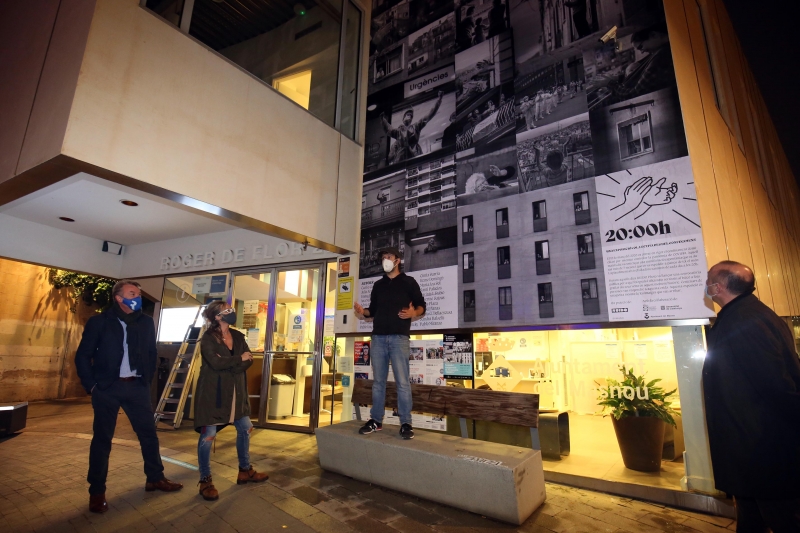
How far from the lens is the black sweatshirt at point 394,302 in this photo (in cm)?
379

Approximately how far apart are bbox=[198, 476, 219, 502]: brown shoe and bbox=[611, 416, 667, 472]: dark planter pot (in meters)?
3.85

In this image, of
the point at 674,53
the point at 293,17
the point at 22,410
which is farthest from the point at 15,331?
the point at 674,53

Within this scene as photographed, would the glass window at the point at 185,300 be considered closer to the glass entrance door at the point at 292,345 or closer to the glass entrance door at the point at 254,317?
the glass entrance door at the point at 254,317

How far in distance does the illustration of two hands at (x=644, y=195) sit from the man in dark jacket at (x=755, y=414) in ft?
5.88

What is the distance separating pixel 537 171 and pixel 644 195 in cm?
116

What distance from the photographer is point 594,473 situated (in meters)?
3.96

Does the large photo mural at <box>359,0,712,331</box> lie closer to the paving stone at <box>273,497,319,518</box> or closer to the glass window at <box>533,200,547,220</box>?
the glass window at <box>533,200,547,220</box>

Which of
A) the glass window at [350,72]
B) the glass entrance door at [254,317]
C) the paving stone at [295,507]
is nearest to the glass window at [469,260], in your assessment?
the paving stone at [295,507]

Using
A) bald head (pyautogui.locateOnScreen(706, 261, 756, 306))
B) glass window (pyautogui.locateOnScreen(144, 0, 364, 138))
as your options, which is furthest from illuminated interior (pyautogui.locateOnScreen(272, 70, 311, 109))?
bald head (pyautogui.locateOnScreen(706, 261, 756, 306))

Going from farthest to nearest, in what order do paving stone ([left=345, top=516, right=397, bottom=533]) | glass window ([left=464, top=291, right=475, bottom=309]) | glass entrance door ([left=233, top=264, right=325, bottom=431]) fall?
glass entrance door ([left=233, top=264, right=325, bottom=431]), glass window ([left=464, top=291, right=475, bottom=309]), paving stone ([left=345, top=516, right=397, bottom=533])

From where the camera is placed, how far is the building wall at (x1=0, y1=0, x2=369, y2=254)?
12.0ft

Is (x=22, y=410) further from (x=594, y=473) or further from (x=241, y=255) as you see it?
(x=594, y=473)

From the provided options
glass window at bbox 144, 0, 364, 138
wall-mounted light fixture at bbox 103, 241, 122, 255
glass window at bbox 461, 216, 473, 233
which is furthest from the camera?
wall-mounted light fixture at bbox 103, 241, 122, 255

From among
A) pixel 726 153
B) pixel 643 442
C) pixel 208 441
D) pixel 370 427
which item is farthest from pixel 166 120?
pixel 726 153
